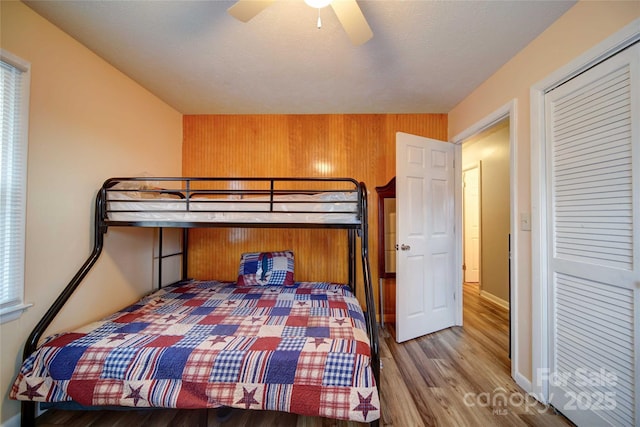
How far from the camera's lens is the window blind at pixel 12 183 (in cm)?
128

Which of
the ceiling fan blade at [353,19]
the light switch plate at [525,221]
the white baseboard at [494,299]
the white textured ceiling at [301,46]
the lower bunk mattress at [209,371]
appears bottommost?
the white baseboard at [494,299]

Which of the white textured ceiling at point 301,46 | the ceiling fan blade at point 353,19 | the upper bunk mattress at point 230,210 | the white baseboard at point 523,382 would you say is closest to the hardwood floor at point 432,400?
the white baseboard at point 523,382

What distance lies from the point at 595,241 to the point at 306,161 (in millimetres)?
2358

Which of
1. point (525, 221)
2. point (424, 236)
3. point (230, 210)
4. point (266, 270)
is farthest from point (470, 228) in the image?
point (230, 210)

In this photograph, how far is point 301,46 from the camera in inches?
65.6

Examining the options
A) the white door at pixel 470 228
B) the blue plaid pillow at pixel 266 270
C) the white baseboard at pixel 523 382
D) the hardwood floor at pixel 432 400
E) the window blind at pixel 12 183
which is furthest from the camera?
the white door at pixel 470 228

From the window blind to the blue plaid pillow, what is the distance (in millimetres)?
1438

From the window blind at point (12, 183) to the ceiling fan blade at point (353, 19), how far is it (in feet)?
5.86

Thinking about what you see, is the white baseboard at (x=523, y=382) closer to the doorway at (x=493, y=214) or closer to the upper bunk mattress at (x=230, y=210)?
the doorway at (x=493, y=214)

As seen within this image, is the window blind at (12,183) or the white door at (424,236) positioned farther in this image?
the white door at (424,236)

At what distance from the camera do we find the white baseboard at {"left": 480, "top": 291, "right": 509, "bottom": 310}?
10.4ft

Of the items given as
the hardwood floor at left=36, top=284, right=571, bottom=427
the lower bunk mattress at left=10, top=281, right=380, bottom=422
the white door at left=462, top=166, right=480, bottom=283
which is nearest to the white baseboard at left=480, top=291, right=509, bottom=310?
the white door at left=462, top=166, right=480, bottom=283

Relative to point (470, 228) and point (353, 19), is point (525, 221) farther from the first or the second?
point (470, 228)

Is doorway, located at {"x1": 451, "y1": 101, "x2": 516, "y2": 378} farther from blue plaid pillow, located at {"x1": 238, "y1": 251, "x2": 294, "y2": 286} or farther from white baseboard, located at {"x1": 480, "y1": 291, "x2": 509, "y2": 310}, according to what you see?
blue plaid pillow, located at {"x1": 238, "y1": 251, "x2": 294, "y2": 286}
